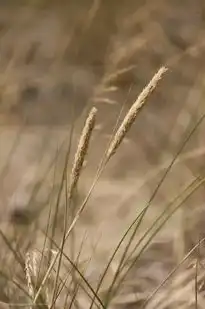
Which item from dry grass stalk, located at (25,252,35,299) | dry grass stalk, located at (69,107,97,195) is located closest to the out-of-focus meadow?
dry grass stalk, located at (25,252,35,299)

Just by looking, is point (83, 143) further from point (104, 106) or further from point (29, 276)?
point (104, 106)

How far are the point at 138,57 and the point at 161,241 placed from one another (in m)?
0.69

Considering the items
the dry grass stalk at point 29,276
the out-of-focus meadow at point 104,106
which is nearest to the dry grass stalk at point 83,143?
the dry grass stalk at point 29,276

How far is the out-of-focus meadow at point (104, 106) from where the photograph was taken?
58.1 inches

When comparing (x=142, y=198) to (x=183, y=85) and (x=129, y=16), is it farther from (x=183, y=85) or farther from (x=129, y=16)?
(x=129, y=16)

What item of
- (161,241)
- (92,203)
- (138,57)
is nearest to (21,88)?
(138,57)

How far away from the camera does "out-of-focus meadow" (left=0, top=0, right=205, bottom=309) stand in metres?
1.48

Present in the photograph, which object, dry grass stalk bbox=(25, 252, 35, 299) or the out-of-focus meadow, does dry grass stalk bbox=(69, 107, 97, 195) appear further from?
the out-of-focus meadow

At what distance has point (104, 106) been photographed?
1811 millimetres

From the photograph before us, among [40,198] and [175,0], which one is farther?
[175,0]

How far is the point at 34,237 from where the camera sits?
1.15 metres

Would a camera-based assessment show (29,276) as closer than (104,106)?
Yes

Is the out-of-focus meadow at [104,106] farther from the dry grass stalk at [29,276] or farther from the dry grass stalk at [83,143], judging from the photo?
the dry grass stalk at [83,143]

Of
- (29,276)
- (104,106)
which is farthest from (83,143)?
(104,106)
